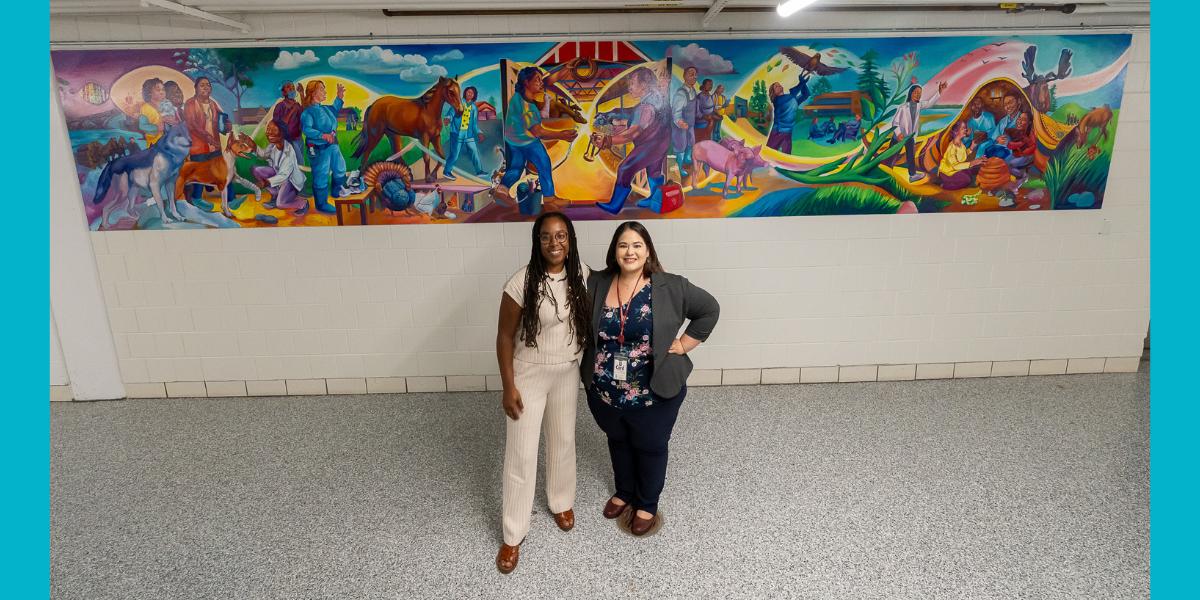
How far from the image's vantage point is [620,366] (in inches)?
92.7

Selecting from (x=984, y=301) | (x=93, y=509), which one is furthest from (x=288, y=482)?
(x=984, y=301)

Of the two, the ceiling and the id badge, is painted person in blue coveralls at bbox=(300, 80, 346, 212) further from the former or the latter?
the id badge

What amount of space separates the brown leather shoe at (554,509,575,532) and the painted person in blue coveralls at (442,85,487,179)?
79.5 inches

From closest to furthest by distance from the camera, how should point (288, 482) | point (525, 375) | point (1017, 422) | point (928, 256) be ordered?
point (525, 375)
point (288, 482)
point (1017, 422)
point (928, 256)

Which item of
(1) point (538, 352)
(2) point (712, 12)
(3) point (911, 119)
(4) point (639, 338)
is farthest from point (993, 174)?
(1) point (538, 352)

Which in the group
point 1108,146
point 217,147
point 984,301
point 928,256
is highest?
point 217,147

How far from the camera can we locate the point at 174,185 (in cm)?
362

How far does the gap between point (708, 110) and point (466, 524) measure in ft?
8.58

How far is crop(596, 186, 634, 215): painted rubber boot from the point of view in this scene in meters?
3.69

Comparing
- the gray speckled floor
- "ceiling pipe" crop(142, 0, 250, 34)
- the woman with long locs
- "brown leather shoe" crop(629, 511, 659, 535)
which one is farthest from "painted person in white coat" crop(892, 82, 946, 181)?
"ceiling pipe" crop(142, 0, 250, 34)

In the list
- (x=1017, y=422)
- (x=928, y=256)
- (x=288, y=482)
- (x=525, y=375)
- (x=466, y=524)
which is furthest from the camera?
(x=928, y=256)

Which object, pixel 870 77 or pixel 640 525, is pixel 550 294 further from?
pixel 870 77

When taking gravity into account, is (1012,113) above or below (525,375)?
above

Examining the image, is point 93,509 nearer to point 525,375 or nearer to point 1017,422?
point 525,375
